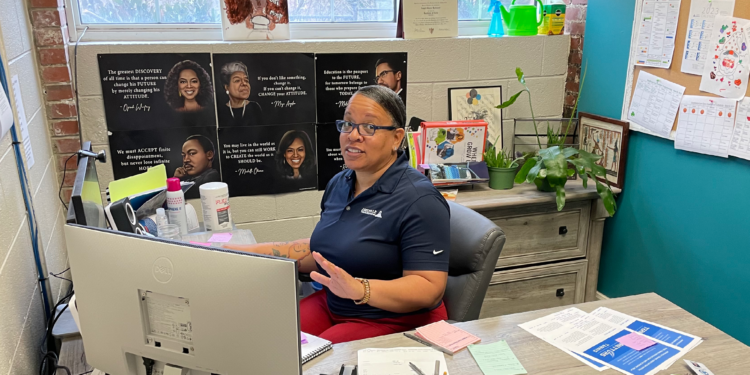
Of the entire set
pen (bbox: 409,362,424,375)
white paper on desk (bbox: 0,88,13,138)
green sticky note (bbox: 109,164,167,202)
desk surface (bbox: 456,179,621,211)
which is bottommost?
desk surface (bbox: 456,179,621,211)

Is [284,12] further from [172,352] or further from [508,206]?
[172,352]

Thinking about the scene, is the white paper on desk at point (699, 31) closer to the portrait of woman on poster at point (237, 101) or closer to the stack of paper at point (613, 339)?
the stack of paper at point (613, 339)

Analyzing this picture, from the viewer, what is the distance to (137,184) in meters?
1.99

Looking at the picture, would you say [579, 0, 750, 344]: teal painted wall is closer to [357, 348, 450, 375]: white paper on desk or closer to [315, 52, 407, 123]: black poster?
[315, 52, 407, 123]: black poster

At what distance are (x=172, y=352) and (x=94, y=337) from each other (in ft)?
0.63

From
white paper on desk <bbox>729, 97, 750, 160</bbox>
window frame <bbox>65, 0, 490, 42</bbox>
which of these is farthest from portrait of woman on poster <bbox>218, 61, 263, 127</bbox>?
white paper on desk <bbox>729, 97, 750, 160</bbox>

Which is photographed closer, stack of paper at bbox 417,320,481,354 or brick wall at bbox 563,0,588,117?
stack of paper at bbox 417,320,481,354

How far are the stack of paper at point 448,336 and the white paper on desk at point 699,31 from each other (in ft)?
5.68

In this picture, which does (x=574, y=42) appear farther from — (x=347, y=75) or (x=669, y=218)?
(x=347, y=75)

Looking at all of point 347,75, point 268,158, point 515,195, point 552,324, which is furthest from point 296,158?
point 552,324

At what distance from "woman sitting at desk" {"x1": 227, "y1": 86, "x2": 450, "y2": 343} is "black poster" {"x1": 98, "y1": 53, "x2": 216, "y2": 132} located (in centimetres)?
98

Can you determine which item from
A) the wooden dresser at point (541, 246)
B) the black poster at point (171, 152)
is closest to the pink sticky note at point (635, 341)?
the wooden dresser at point (541, 246)

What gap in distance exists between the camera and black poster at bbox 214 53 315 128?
2570 millimetres

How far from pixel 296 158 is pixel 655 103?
5.81ft
